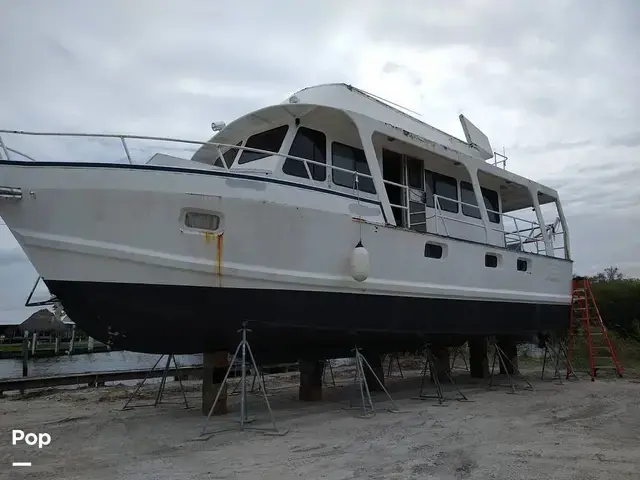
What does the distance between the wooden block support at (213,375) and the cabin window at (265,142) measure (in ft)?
9.77

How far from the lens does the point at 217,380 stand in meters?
7.59

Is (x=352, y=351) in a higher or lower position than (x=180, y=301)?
lower

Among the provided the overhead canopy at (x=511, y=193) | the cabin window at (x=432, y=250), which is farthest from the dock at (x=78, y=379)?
the overhead canopy at (x=511, y=193)

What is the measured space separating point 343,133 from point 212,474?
546 cm

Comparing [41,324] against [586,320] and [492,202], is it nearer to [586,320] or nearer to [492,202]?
[492,202]

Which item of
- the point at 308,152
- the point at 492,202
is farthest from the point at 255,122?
the point at 492,202

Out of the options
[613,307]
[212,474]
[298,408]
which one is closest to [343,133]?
[298,408]

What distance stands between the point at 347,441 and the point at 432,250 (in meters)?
3.60

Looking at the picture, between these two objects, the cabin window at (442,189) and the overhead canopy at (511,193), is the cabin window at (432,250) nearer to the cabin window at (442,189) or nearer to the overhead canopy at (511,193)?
the cabin window at (442,189)

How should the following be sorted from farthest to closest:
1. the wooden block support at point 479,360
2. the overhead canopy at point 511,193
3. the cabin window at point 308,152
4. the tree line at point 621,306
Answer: the tree line at point 621,306
the wooden block support at point 479,360
the overhead canopy at point 511,193
the cabin window at point 308,152

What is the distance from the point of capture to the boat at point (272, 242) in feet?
19.8

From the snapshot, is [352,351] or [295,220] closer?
[295,220]

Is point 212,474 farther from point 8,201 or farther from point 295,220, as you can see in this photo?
point 8,201

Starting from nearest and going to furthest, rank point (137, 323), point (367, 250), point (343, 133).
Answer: point (137, 323)
point (367, 250)
point (343, 133)
